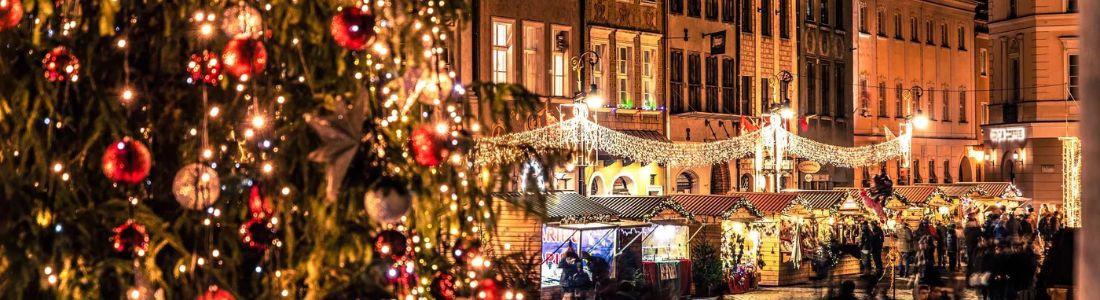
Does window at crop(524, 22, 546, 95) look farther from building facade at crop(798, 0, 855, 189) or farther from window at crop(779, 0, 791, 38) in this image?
building facade at crop(798, 0, 855, 189)

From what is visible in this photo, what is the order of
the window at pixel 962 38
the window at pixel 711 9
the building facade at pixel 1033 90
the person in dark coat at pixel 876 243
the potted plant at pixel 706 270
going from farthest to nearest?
the window at pixel 962 38 → the building facade at pixel 1033 90 → the window at pixel 711 9 → the person in dark coat at pixel 876 243 → the potted plant at pixel 706 270

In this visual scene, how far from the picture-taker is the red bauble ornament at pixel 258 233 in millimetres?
4102

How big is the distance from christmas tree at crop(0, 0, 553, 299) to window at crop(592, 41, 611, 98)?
24.6m

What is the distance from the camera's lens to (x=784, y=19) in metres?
35.2

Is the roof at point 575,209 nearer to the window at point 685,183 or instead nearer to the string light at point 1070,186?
the window at point 685,183

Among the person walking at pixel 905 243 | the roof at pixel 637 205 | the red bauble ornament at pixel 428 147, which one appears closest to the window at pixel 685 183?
the person walking at pixel 905 243

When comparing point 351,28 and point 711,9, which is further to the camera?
point 711,9

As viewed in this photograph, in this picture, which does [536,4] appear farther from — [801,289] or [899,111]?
[899,111]

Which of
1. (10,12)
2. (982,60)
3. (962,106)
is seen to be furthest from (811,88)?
(10,12)

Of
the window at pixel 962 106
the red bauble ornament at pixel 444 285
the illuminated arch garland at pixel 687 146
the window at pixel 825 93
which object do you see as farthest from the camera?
the window at pixel 962 106

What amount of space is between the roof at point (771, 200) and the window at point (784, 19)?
1320 centimetres

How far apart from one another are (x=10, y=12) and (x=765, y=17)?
31.4 meters

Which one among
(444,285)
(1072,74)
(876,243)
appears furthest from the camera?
(1072,74)

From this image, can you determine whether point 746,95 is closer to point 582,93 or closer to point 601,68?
point 601,68
